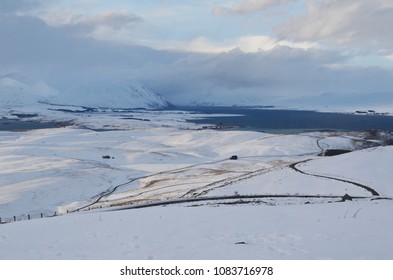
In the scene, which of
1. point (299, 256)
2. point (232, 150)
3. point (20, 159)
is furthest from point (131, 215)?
point (232, 150)

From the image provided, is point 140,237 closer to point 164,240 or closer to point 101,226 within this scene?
point 164,240

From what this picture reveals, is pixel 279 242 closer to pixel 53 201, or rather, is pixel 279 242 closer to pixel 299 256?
pixel 299 256

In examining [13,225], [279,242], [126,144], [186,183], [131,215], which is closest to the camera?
[279,242]

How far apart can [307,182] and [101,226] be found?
24.6 metres

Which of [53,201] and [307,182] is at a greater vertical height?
[307,182]

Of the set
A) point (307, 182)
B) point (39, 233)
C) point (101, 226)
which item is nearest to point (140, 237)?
point (101, 226)

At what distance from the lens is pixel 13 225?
20.8m

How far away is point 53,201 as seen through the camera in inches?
1908

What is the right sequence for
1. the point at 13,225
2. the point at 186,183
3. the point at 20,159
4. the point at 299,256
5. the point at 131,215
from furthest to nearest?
the point at 20,159 → the point at 186,183 → the point at 131,215 → the point at 13,225 → the point at 299,256

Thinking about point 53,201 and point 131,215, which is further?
point 53,201

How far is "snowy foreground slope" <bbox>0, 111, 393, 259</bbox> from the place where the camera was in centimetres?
1525

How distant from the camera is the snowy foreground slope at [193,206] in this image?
15250mm

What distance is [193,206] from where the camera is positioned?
27.4 metres

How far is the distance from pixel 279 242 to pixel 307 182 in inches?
986
